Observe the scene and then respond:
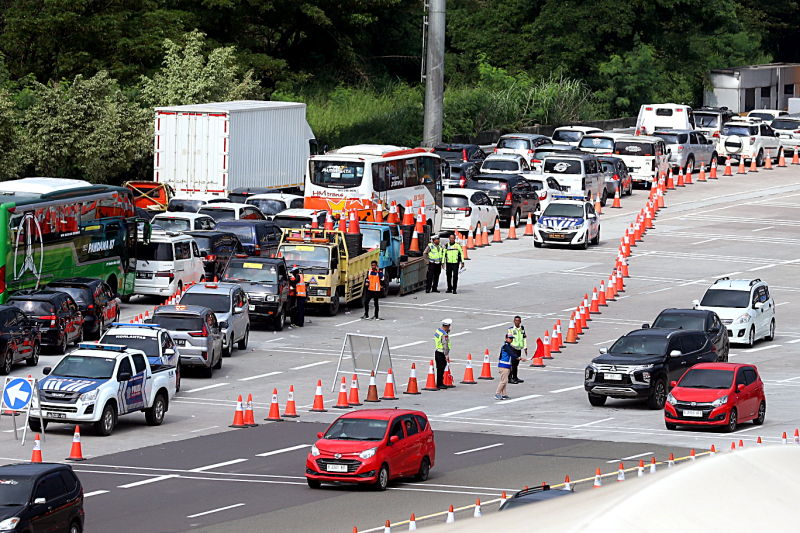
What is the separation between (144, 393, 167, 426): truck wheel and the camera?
76.6ft

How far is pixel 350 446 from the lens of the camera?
1859 cm

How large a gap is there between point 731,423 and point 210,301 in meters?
12.4

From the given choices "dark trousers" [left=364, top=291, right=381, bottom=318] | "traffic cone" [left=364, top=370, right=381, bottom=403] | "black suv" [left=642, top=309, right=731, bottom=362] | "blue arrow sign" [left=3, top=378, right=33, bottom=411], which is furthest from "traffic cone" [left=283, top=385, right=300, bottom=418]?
"dark trousers" [left=364, top=291, right=381, bottom=318]

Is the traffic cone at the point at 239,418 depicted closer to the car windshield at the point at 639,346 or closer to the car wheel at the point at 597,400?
the car wheel at the point at 597,400

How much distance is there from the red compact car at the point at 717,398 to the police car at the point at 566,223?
21.9 meters

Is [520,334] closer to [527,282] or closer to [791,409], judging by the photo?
[791,409]

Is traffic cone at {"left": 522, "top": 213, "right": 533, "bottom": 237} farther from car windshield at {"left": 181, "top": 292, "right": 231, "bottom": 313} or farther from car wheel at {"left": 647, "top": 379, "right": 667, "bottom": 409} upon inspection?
car wheel at {"left": 647, "top": 379, "right": 667, "bottom": 409}

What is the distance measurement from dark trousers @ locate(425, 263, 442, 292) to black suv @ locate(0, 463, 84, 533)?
2426 cm

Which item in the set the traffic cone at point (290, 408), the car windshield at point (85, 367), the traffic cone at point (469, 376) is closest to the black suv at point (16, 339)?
the car windshield at point (85, 367)

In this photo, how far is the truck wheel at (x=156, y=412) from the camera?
→ 919 inches

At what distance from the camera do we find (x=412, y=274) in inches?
1526

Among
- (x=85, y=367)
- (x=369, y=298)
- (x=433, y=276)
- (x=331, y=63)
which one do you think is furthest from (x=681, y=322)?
(x=331, y=63)

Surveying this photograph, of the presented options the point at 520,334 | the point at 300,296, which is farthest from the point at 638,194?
the point at 520,334

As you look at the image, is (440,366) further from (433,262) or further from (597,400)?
(433,262)
